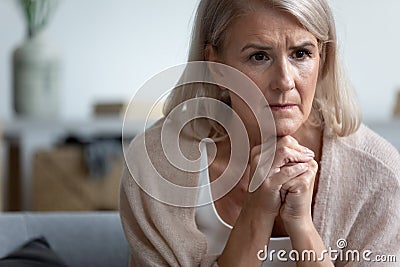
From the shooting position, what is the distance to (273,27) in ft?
4.18

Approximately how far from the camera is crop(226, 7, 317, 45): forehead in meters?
1.27

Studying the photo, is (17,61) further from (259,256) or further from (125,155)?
(259,256)

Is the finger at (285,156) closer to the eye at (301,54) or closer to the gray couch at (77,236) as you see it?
the eye at (301,54)

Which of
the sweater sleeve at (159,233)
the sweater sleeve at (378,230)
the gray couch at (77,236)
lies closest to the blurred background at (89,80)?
the gray couch at (77,236)

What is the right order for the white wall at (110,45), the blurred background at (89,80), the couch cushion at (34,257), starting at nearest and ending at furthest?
the couch cushion at (34,257) < the blurred background at (89,80) < the white wall at (110,45)

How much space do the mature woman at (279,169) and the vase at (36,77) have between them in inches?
70.4

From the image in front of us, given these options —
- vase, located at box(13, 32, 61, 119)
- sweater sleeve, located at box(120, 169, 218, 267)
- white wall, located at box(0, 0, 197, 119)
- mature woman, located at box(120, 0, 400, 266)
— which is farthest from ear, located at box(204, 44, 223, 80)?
white wall, located at box(0, 0, 197, 119)

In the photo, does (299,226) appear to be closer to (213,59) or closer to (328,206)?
(328,206)

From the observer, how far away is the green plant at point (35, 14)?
3.24 metres

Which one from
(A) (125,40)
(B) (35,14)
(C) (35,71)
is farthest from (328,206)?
(A) (125,40)

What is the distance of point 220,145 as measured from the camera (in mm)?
1510

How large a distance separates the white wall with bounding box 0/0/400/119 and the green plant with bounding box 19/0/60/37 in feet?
0.56

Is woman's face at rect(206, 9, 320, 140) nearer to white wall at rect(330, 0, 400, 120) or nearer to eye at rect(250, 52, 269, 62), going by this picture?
eye at rect(250, 52, 269, 62)

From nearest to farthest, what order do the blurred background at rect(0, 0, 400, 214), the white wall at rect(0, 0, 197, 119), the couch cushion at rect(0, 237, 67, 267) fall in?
1. the couch cushion at rect(0, 237, 67, 267)
2. the blurred background at rect(0, 0, 400, 214)
3. the white wall at rect(0, 0, 197, 119)
